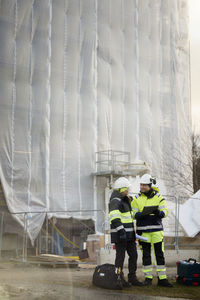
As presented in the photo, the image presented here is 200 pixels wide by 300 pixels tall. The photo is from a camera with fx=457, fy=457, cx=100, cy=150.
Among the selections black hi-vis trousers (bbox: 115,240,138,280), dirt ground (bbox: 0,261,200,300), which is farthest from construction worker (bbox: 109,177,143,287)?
dirt ground (bbox: 0,261,200,300)

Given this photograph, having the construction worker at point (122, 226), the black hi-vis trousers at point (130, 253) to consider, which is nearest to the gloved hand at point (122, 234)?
the construction worker at point (122, 226)

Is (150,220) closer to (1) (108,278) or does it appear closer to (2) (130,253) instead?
(2) (130,253)

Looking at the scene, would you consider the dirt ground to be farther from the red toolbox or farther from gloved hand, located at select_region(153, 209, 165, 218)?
gloved hand, located at select_region(153, 209, 165, 218)

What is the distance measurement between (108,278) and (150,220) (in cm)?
130

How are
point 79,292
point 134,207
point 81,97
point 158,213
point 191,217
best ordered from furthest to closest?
point 81,97 < point 191,217 < point 134,207 < point 158,213 < point 79,292

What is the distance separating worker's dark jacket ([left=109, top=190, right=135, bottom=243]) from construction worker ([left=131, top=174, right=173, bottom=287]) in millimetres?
207

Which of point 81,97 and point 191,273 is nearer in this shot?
point 191,273

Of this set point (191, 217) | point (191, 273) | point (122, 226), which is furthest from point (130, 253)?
point (191, 217)

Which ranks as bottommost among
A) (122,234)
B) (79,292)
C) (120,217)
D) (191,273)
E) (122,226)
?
(79,292)

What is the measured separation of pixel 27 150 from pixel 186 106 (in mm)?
11598

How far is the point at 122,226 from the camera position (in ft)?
26.5

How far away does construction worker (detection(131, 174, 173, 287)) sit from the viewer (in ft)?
27.7

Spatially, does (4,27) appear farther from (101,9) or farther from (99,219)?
(99,219)

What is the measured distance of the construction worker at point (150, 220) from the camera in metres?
8.43
